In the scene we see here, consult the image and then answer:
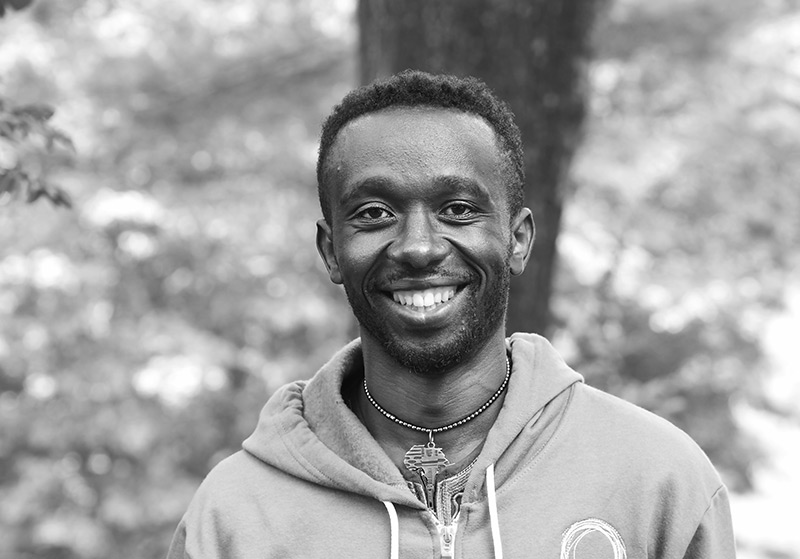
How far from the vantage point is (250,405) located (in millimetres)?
7637

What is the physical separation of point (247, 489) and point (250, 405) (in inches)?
190

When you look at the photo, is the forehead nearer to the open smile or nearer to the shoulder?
the open smile

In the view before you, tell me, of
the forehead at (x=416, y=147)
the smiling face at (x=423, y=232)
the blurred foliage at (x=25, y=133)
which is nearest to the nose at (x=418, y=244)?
the smiling face at (x=423, y=232)

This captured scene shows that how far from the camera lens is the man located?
8.79 feet

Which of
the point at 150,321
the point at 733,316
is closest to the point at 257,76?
the point at 150,321

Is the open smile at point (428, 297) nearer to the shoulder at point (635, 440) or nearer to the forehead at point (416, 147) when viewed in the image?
the forehead at point (416, 147)

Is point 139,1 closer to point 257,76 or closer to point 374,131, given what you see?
point 257,76

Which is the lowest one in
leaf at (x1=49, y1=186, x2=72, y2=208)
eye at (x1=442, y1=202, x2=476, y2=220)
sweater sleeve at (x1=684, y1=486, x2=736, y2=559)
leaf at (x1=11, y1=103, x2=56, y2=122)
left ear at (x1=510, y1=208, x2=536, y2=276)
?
Result: sweater sleeve at (x1=684, y1=486, x2=736, y2=559)

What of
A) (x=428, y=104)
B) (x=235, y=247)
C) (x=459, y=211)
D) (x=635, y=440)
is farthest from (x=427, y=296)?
(x=235, y=247)

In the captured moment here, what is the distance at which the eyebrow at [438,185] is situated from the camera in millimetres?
2742

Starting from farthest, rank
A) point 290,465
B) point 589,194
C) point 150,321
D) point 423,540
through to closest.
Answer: point 589,194, point 150,321, point 290,465, point 423,540

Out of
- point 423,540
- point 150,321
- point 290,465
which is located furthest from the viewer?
point 150,321

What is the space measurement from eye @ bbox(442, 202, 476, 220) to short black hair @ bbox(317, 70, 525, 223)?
6.5 inches

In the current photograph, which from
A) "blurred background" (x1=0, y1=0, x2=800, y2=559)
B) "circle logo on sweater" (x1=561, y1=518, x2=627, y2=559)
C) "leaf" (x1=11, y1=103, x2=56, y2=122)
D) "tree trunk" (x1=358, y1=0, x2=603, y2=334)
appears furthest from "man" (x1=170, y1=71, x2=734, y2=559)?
"blurred background" (x1=0, y1=0, x2=800, y2=559)
